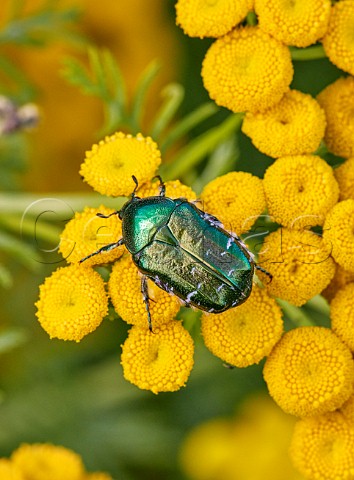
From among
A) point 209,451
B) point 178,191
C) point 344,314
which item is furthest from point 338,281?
point 209,451

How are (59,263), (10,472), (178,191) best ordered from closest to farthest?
1. (178,191)
2. (10,472)
3. (59,263)

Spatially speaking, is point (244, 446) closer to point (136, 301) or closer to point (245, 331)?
point (245, 331)

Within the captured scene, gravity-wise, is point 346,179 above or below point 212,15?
below

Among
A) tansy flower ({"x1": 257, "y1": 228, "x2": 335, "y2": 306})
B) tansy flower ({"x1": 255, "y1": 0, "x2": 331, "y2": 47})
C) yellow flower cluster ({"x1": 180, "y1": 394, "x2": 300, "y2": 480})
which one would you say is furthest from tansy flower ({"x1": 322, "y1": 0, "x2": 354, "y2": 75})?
yellow flower cluster ({"x1": 180, "y1": 394, "x2": 300, "y2": 480})

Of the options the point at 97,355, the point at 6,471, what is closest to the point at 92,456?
the point at 97,355

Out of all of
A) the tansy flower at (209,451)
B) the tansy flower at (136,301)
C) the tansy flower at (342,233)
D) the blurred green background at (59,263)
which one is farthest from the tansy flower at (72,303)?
the tansy flower at (209,451)

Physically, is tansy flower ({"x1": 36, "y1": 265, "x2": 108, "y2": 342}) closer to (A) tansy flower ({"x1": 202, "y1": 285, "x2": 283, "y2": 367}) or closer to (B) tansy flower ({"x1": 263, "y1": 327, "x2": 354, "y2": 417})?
(A) tansy flower ({"x1": 202, "y1": 285, "x2": 283, "y2": 367})

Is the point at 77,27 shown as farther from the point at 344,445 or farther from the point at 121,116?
the point at 344,445

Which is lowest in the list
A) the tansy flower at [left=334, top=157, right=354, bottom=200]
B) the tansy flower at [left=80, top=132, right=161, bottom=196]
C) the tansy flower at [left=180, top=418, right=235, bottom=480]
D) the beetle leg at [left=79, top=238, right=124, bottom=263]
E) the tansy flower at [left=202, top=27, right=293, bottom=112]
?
the tansy flower at [left=180, top=418, right=235, bottom=480]
